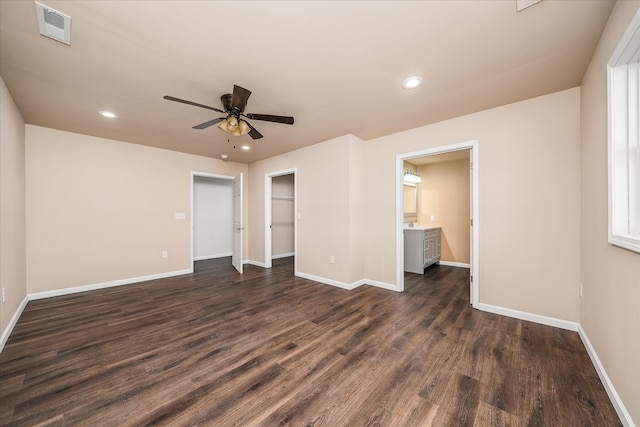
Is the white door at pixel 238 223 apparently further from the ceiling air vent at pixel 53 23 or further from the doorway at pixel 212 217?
the ceiling air vent at pixel 53 23

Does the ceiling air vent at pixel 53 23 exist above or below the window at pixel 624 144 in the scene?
above

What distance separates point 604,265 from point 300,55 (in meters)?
2.79

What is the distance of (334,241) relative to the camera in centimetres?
410

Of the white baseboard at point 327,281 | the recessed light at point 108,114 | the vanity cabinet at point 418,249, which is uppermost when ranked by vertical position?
the recessed light at point 108,114

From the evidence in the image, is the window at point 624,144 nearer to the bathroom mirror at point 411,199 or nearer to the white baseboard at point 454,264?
the white baseboard at point 454,264

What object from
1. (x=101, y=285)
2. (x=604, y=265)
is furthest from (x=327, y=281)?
(x=101, y=285)

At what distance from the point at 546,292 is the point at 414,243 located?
7.58 ft

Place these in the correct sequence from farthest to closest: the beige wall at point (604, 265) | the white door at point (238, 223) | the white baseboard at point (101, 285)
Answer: the white door at point (238, 223) < the white baseboard at point (101, 285) < the beige wall at point (604, 265)

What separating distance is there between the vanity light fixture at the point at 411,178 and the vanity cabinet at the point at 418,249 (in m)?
1.23

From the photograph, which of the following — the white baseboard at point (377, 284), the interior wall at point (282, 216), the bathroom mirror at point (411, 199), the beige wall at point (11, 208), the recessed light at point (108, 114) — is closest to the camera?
the beige wall at point (11, 208)

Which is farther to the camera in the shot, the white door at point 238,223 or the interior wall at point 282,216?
the interior wall at point 282,216

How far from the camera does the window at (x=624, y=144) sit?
1.50 meters

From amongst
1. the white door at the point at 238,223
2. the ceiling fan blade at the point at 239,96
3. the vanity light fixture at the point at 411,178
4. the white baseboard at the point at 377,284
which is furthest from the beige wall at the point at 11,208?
the vanity light fixture at the point at 411,178

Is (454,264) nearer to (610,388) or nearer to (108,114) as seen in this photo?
(610,388)
